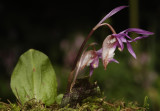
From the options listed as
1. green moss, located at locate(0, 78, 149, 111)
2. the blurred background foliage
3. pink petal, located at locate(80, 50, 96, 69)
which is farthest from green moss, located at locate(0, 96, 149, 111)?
the blurred background foliage

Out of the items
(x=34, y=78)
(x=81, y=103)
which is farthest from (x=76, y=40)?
(x=81, y=103)

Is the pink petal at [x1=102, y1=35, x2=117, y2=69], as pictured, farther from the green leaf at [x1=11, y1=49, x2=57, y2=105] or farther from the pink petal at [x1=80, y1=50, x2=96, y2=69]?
the green leaf at [x1=11, y1=49, x2=57, y2=105]

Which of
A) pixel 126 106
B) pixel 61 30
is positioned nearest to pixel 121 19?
pixel 61 30

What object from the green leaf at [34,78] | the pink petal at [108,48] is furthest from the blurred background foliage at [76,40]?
the pink petal at [108,48]

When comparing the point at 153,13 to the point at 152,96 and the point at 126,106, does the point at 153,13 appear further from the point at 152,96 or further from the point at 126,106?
the point at 126,106

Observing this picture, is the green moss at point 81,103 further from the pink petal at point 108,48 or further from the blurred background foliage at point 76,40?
the blurred background foliage at point 76,40

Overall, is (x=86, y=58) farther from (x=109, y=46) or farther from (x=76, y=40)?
(x=76, y=40)

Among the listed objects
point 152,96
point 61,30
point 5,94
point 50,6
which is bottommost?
point 152,96
